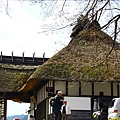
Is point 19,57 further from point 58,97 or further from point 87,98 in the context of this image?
point 58,97

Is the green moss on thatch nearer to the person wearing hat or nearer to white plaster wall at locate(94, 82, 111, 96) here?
white plaster wall at locate(94, 82, 111, 96)

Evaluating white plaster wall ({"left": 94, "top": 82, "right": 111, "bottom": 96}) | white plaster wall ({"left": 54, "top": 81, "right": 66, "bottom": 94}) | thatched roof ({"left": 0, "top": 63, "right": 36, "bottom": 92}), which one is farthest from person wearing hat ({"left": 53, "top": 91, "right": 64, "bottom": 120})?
thatched roof ({"left": 0, "top": 63, "right": 36, "bottom": 92})

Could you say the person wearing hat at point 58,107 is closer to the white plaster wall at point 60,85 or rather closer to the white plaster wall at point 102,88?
the white plaster wall at point 60,85

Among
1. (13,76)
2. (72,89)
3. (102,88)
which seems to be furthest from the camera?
(13,76)

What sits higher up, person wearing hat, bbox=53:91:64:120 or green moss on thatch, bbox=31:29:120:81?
green moss on thatch, bbox=31:29:120:81

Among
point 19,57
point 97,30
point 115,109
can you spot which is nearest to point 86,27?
point 97,30

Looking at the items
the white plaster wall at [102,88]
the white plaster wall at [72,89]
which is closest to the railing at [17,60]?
the white plaster wall at [72,89]

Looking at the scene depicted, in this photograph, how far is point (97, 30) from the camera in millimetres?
11891

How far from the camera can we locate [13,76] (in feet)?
90.3

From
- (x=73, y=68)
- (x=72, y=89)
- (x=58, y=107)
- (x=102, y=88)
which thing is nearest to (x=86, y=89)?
(x=72, y=89)

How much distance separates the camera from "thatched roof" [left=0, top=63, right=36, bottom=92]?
25.9m

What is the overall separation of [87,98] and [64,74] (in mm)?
1827

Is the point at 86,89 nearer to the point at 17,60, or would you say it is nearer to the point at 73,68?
the point at 73,68

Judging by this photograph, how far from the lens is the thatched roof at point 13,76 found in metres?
25.9
